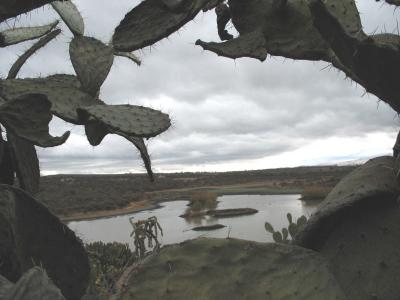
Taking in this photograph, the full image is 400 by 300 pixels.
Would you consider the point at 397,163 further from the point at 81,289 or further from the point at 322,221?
the point at 81,289

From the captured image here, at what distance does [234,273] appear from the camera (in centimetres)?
156

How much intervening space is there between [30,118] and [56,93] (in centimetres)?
29

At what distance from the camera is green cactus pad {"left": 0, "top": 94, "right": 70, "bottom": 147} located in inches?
69.3

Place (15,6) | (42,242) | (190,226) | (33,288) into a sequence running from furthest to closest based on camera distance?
(190,226), (42,242), (15,6), (33,288)

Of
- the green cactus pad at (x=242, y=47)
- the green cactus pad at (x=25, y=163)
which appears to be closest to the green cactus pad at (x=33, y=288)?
the green cactus pad at (x=25, y=163)

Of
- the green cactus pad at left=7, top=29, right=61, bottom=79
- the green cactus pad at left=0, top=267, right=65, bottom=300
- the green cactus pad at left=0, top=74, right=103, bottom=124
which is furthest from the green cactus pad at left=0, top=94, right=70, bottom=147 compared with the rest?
the green cactus pad at left=0, top=267, right=65, bottom=300

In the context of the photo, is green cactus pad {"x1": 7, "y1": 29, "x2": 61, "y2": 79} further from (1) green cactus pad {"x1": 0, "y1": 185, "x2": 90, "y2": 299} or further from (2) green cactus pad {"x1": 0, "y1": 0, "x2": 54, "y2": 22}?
(1) green cactus pad {"x1": 0, "y1": 185, "x2": 90, "y2": 299}

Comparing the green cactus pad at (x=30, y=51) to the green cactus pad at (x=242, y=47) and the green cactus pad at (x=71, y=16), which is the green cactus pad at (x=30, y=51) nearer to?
the green cactus pad at (x=71, y=16)

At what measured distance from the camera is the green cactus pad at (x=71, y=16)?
2.39 meters

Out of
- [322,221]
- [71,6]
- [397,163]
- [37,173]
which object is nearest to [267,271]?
[322,221]

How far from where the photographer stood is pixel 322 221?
5.97ft

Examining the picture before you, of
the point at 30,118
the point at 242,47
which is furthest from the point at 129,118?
the point at 242,47

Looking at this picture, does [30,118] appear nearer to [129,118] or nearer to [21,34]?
[129,118]

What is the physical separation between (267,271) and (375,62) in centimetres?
76
